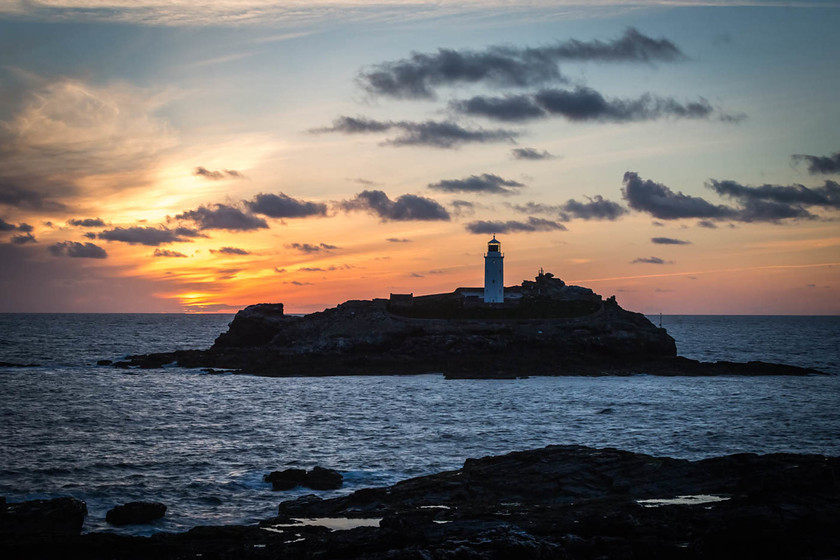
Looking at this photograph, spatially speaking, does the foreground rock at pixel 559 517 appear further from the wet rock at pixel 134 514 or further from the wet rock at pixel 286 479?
the wet rock at pixel 134 514

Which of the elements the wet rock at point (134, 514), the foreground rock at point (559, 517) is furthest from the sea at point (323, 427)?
the foreground rock at point (559, 517)

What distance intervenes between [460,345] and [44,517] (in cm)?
5100

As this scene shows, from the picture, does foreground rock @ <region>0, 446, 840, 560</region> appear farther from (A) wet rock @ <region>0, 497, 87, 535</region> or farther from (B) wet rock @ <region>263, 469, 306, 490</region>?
(B) wet rock @ <region>263, 469, 306, 490</region>

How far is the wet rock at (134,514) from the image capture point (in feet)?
67.8

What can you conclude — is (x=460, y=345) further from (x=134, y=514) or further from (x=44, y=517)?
(x=44, y=517)

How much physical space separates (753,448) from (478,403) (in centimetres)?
1802

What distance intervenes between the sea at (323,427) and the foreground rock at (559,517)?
3200 mm

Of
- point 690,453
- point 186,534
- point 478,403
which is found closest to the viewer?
point 186,534

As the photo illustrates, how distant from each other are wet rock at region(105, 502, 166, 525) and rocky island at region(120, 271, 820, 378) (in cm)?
4070

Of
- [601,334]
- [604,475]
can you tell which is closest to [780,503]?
[604,475]

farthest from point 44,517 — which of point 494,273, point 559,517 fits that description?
point 494,273

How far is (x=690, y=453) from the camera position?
97.0ft

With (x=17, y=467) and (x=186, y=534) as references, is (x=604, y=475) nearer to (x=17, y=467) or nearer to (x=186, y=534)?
(x=186, y=534)

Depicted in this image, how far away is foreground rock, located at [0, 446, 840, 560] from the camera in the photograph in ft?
49.7
